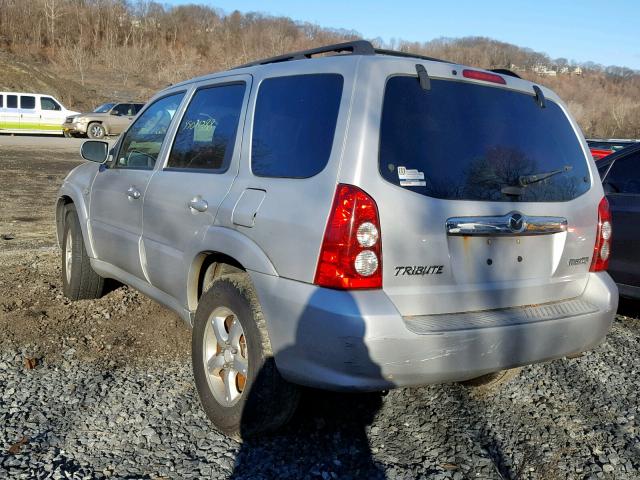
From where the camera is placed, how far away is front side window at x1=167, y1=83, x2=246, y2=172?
3.65 m

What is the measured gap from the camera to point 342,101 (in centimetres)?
297

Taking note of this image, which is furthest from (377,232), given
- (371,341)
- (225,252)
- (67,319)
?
(67,319)

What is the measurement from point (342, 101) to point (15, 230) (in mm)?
6712

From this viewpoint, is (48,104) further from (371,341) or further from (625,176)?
(371,341)

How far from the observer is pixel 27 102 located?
29547mm

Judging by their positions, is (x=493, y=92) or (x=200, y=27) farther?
(x=200, y=27)

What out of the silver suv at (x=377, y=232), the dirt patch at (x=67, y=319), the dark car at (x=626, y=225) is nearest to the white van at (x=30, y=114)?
the dirt patch at (x=67, y=319)

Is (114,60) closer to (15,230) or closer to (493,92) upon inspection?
(15,230)

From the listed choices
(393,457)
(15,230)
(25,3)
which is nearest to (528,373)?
(393,457)

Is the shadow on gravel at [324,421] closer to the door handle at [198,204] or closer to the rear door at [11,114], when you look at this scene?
the door handle at [198,204]

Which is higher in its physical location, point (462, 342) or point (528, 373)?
point (462, 342)

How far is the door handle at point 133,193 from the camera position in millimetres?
4351

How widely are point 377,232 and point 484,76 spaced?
1.07 meters

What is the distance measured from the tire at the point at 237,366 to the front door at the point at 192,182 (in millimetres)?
341
